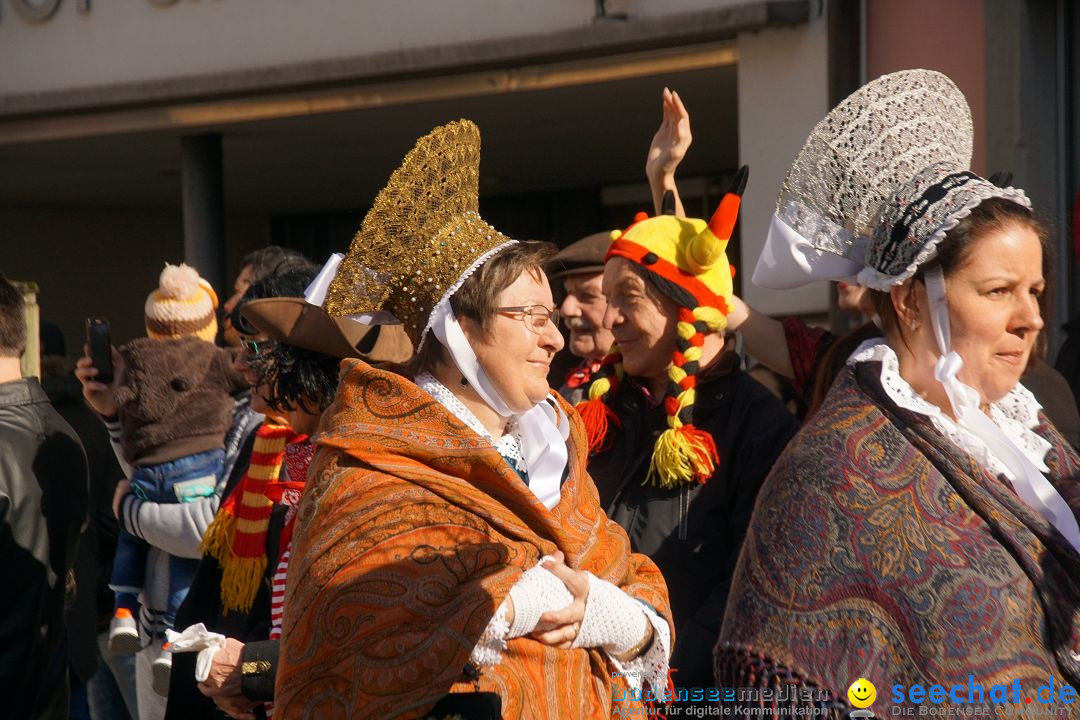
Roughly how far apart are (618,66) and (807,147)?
457 centimetres

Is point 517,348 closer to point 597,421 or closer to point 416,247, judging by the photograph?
point 416,247

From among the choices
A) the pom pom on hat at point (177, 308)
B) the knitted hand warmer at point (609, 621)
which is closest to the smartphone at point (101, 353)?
the pom pom on hat at point (177, 308)

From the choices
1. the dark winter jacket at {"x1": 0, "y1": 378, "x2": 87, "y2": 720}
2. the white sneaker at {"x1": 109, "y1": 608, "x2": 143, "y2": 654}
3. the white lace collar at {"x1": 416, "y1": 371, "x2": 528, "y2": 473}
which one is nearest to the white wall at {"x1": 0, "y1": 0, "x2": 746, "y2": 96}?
the white sneaker at {"x1": 109, "y1": 608, "x2": 143, "y2": 654}

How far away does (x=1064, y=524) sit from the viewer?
8.66ft

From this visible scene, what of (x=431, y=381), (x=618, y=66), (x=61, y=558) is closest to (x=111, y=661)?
(x=61, y=558)

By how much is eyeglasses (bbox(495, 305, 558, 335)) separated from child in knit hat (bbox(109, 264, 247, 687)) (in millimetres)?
2223

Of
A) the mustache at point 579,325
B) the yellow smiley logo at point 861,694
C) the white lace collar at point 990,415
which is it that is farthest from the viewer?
the mustache at point 579,325

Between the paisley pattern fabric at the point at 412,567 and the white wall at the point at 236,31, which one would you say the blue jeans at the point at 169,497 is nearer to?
the paisley pattern fabric at the point at 412,567

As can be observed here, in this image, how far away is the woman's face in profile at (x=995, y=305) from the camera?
2611mm

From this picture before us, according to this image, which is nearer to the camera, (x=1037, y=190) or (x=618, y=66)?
(x=1037, y=190)

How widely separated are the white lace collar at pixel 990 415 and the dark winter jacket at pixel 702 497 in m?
0.94

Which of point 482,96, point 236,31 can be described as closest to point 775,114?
point 482,96

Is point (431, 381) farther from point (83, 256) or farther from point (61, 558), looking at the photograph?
point (83, 256)

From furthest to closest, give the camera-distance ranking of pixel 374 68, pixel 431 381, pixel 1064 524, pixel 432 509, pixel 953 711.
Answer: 1. pixel 374 68
2. pixel 431 381
3. pixel 432 509
4. pixel 1064 524
5. pixel 953 711
